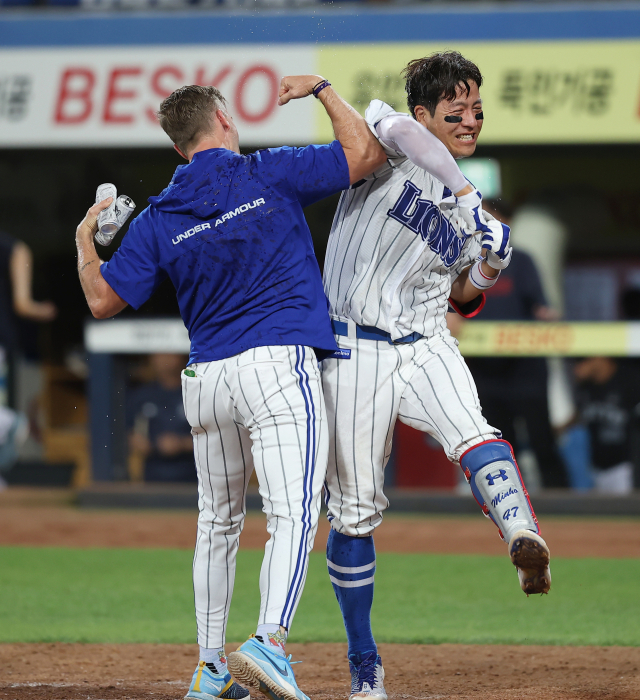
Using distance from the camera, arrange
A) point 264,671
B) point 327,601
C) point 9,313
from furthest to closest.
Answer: point 9,313 → point 327,601 → point 264,671

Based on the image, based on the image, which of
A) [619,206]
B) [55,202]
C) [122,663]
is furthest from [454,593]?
[55,202]

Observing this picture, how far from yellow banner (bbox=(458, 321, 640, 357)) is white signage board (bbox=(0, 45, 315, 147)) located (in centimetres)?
199

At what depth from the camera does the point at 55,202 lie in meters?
10.2

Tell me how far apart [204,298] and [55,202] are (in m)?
7.59

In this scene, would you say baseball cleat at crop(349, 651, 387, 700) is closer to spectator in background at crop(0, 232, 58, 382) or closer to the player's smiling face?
the player's smiling face

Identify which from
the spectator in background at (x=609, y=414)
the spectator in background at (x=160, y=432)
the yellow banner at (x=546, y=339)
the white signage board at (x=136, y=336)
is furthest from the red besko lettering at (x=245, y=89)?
the spectator in background at (x=609, y=414)

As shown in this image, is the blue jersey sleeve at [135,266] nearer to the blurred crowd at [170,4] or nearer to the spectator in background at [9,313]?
the spectator in background at [9,313]

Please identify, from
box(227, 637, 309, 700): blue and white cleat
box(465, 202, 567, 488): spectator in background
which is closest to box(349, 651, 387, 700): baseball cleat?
box(227, 637, 309, 700): blue and white cleat

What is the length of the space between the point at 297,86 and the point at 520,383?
5.44m

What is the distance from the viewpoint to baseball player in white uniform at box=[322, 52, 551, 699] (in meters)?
3.19

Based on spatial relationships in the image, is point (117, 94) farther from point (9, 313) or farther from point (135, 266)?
point (135, 266)

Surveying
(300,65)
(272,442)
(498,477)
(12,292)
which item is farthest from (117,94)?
(498,477)

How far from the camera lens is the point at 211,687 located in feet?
10.5

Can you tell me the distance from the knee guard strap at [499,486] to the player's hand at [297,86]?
1.12 m
